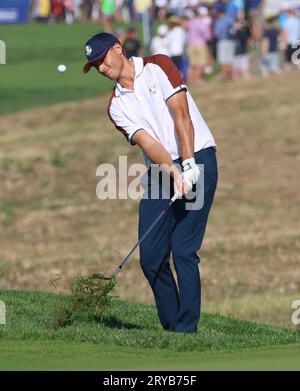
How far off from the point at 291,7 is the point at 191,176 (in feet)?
102

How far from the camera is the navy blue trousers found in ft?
30.5

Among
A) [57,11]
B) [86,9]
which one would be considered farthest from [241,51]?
[86,9]

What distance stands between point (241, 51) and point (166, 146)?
28217 millimetres

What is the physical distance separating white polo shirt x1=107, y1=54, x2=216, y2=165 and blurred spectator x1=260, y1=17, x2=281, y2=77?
27.7 metres

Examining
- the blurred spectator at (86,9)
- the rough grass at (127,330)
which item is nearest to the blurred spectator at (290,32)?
the blurred spectator at (86,9)

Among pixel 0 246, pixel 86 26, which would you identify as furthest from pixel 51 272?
pixel 86 26

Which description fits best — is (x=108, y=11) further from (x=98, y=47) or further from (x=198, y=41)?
(x=98, y=47)

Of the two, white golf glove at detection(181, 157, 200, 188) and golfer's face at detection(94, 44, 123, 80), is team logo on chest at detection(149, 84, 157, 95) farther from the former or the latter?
white golf glove at detection(181, 157, 200, 188)

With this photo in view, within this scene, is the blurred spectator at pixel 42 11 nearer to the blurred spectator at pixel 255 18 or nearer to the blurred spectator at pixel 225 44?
the blurred spectator at pixel 255 18

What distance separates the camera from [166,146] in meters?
9.26

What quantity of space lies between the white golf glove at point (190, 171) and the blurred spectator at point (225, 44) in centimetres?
2843

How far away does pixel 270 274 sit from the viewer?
19.7m

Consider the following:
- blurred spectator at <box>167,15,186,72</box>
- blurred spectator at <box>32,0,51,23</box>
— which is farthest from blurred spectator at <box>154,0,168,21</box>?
blurred spectator at <box>167,15,186,72</box>

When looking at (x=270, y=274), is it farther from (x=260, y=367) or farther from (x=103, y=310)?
(x=260, y=367)
